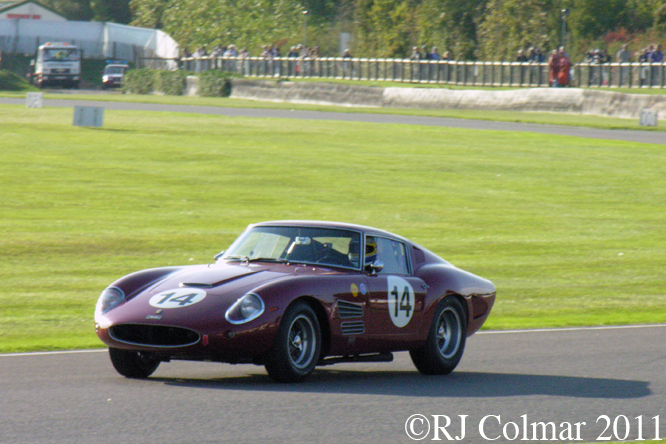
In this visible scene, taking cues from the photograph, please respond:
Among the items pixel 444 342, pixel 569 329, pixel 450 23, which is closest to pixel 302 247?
pixel 444 342

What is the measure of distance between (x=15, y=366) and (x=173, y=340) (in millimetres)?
1907

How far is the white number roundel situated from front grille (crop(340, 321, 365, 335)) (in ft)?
3.77

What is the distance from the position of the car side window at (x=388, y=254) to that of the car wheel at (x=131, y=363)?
1969mm

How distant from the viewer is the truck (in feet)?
229

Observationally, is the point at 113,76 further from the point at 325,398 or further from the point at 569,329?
the point at 325,398

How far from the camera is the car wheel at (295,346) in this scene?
762cm

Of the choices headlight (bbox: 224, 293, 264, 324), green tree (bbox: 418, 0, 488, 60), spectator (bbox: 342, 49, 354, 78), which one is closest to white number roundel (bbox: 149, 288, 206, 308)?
headlight (bbox: 224, 293, 264, 324)

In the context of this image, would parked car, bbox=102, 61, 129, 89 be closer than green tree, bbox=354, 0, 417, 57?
No

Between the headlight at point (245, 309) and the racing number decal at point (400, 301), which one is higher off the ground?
the headlight at point (245, 309)

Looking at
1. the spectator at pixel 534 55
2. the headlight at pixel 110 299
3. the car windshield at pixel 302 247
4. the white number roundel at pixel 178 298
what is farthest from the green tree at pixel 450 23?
the white number roundel at pixel 178 298

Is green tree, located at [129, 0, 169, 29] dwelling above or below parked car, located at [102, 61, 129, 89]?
above

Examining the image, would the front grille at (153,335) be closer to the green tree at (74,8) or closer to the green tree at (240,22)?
the green tree at (240,22)

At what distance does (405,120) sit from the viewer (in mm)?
37750

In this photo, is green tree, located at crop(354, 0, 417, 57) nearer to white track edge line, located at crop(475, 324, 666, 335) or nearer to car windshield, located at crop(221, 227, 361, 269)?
white track edge line, located at crop(475, 324, 666, 335)
